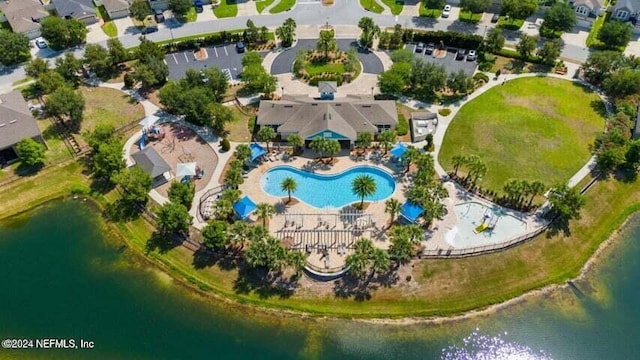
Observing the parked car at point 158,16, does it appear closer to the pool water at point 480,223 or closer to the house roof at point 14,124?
the house roof at point 14,124

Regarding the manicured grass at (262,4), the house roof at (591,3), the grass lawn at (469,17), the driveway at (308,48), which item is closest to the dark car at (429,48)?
the driveway at (308,48)

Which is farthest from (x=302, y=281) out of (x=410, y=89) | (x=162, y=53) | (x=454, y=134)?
(x=162, y=53)

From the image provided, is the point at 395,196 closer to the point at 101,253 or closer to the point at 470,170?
the point at 470,170

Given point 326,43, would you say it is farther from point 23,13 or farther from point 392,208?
point 23,13

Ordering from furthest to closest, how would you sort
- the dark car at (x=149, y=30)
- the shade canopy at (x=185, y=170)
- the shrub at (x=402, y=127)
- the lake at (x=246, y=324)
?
the dark car at (x=149, y=30), the shrub at (x=402, y=127), the shade canopy at (x=185, y=170), the lake at (x=246, y=324)

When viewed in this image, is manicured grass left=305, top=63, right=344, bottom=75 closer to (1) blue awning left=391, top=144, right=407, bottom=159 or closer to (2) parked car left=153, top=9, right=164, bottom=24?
(1) blue awning left=391, top=144, right=407, bottom=159

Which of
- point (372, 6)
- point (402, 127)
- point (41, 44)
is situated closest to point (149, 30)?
point (41, 44)

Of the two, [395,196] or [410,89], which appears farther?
[410,89]

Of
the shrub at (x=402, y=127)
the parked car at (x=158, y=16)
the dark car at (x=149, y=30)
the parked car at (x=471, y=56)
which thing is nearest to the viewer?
the shrub at (x=402, y=127)
